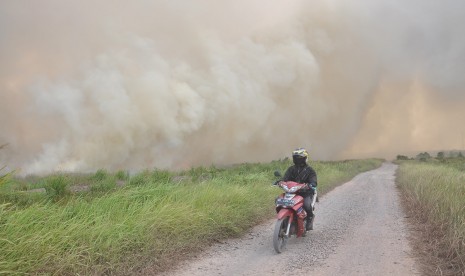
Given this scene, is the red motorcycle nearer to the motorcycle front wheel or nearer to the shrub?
the motorcycle front wheel

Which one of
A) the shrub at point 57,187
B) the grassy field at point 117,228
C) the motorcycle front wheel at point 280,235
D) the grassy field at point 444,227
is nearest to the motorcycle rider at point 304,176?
the motorcycle front wheel at point 280,235

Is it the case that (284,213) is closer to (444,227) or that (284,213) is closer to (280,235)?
(280,235)

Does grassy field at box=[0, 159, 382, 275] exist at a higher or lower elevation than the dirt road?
higher

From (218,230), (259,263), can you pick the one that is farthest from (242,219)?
(259,263)

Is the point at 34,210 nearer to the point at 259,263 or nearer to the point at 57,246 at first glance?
the point at 57,246

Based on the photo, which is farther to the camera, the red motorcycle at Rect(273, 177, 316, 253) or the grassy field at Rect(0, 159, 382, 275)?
the red motorcycle at Rect(273, 177, 316, 253)

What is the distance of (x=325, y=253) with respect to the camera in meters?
7.66

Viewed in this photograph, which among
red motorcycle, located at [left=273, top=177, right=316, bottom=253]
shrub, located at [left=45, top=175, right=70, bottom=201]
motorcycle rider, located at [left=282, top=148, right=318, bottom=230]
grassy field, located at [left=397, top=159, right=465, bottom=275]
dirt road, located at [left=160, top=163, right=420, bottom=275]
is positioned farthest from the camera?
shrub, located at [left=45, top=175, right=70, bottom=201]

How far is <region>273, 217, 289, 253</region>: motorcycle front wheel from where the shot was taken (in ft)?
25.0

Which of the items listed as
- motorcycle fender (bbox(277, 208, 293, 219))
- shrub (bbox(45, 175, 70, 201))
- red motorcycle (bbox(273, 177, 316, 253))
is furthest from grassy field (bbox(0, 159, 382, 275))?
motorcycle fender (bbox(277, 208, 293, 219))

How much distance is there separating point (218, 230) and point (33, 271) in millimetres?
4497

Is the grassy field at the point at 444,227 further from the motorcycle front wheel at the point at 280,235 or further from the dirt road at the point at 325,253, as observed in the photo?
the motorcycle front wheel at the point at 280,235

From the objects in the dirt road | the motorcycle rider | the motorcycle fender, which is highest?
the motorcycle rider

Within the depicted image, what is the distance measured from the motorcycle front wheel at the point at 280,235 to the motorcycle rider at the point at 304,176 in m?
0.98
